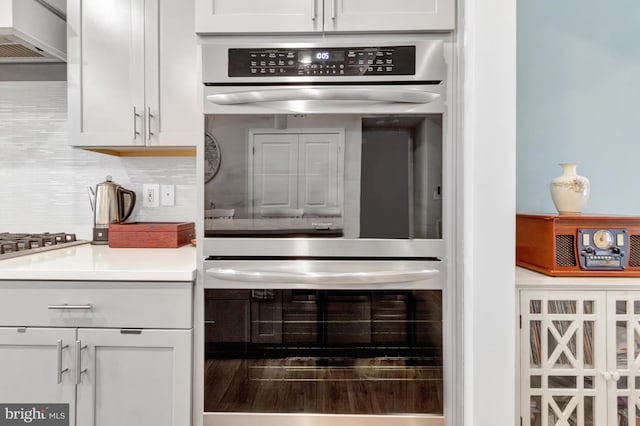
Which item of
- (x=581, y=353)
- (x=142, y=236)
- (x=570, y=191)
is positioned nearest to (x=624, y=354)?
(x=581, y=353)

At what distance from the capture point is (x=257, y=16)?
1.39 meters

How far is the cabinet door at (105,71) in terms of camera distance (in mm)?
1779

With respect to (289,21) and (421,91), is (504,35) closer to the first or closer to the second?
(421,91)

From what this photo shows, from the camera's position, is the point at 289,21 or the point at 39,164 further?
the point at 39,164

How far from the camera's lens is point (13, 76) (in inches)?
82.0

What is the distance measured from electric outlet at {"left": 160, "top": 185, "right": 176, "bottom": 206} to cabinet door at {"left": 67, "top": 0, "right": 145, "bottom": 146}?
0.37 metres

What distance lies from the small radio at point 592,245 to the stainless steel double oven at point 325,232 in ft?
1.24

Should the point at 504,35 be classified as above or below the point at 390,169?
above

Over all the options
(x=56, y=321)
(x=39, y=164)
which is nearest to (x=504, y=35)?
(x=56, y=321)

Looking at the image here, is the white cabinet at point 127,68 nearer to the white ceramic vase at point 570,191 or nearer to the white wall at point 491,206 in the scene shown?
the white wall at point 491,206

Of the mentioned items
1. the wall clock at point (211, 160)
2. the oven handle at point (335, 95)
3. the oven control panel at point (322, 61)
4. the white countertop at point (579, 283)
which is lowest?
the white countertop at point (579, 283)

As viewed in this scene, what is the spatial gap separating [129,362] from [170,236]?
2.17 feet

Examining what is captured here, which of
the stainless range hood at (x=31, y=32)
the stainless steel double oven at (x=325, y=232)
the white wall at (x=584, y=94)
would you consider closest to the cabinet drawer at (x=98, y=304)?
the stainless steel double oven at (x=325, y=232)

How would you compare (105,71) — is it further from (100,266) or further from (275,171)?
(275,171)
